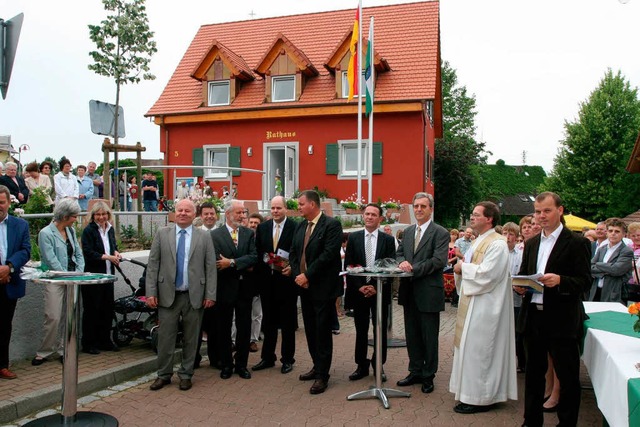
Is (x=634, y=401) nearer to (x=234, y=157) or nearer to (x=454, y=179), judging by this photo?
(x=234, y=157)

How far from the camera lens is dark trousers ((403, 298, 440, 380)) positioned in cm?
620

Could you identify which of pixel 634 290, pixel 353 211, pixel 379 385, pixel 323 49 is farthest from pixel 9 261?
pixel 323 49

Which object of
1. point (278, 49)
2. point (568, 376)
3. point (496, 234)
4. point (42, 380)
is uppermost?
point (278, 49)

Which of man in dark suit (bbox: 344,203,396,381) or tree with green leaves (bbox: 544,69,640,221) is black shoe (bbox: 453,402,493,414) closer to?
man in dark suit (bbox: 344,203,396,381)

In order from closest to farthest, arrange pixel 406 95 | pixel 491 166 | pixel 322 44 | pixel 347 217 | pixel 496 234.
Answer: pixel 496 234, pixel 347 217, pixel 406 95, pixel 322 44, pixel 491 166

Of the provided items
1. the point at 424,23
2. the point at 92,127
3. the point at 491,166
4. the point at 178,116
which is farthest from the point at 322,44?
the point at 491,166

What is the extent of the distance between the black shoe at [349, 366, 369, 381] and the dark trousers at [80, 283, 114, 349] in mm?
3151

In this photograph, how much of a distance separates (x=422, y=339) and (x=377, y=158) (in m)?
16.4

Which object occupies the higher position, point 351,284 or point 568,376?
point 351,284

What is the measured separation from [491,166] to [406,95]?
44.0 metres

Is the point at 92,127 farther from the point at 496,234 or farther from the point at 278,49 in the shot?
the point at 278,49

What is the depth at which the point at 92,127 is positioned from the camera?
29.2ft

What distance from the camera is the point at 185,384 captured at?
6.14 meters

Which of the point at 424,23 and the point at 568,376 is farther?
the point at 424,23
